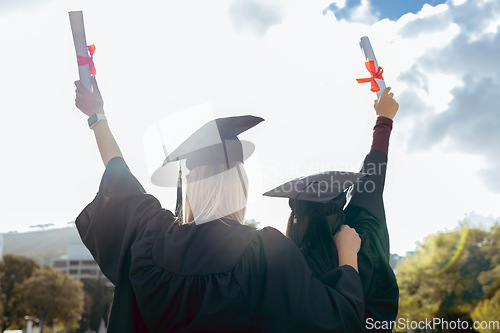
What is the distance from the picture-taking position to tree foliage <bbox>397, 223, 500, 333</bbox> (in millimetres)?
30141

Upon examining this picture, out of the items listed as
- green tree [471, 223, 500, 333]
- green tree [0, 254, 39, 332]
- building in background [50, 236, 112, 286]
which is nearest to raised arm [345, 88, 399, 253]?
green tree [471, 223, 500, 333]

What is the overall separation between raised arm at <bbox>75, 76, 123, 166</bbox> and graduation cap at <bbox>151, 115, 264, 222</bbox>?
1.06ft

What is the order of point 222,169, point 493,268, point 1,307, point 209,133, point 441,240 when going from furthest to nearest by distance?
point 1,307, point 441,240, point 493,268, point 209,133, point 222,169

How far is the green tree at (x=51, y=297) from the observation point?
145 ft

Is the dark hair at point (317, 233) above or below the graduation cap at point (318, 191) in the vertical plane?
below

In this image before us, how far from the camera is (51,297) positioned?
1794 inches

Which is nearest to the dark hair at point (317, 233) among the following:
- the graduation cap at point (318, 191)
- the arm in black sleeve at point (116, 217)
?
the graduation cap at point (318, 191)

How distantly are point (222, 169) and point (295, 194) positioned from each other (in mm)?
559

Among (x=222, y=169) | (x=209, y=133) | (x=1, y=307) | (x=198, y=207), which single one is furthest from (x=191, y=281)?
(x=1, y=307)

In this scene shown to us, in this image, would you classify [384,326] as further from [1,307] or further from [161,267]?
[1,307]

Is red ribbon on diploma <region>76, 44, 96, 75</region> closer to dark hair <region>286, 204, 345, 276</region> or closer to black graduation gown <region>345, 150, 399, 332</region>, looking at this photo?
dark hair <region>286, 204, 345, 276</region>

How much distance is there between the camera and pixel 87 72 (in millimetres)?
2697

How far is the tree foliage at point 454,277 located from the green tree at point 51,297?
31021mm

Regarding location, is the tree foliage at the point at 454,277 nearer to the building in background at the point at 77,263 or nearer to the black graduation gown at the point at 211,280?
the black graduation gown at the point at 211,280
